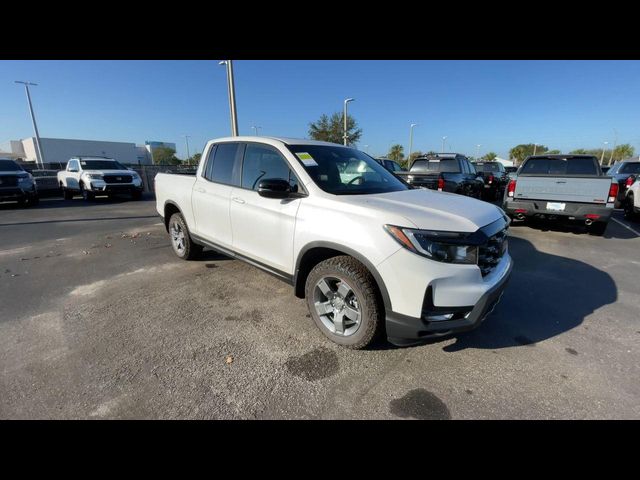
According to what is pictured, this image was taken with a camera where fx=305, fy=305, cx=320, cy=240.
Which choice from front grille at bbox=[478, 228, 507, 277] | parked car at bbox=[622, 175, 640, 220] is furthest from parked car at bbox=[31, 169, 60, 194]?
parked car at bbox=[622, 175, 640, 220]

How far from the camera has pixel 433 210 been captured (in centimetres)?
254

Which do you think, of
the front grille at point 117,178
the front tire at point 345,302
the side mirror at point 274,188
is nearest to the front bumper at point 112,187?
the front grille at point 117,178

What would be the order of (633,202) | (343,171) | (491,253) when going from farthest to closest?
(633,202)
(343,171)
(491,253)

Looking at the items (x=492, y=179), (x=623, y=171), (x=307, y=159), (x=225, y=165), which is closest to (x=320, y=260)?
(x=307, y=159)

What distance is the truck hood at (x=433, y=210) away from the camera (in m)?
2.31

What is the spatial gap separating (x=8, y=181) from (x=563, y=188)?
662 inches

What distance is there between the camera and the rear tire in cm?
484

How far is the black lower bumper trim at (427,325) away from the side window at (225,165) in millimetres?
2486

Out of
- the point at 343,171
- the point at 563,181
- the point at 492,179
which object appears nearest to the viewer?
the point at 343,171

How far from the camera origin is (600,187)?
6.09 m

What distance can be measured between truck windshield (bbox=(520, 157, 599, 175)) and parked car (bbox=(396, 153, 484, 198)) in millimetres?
1720

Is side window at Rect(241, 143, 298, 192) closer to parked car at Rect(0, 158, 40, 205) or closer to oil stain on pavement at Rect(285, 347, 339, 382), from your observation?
oil stain on pavement at Rect(285, 347, 339, 382)

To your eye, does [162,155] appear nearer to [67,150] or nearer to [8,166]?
[67,150]
